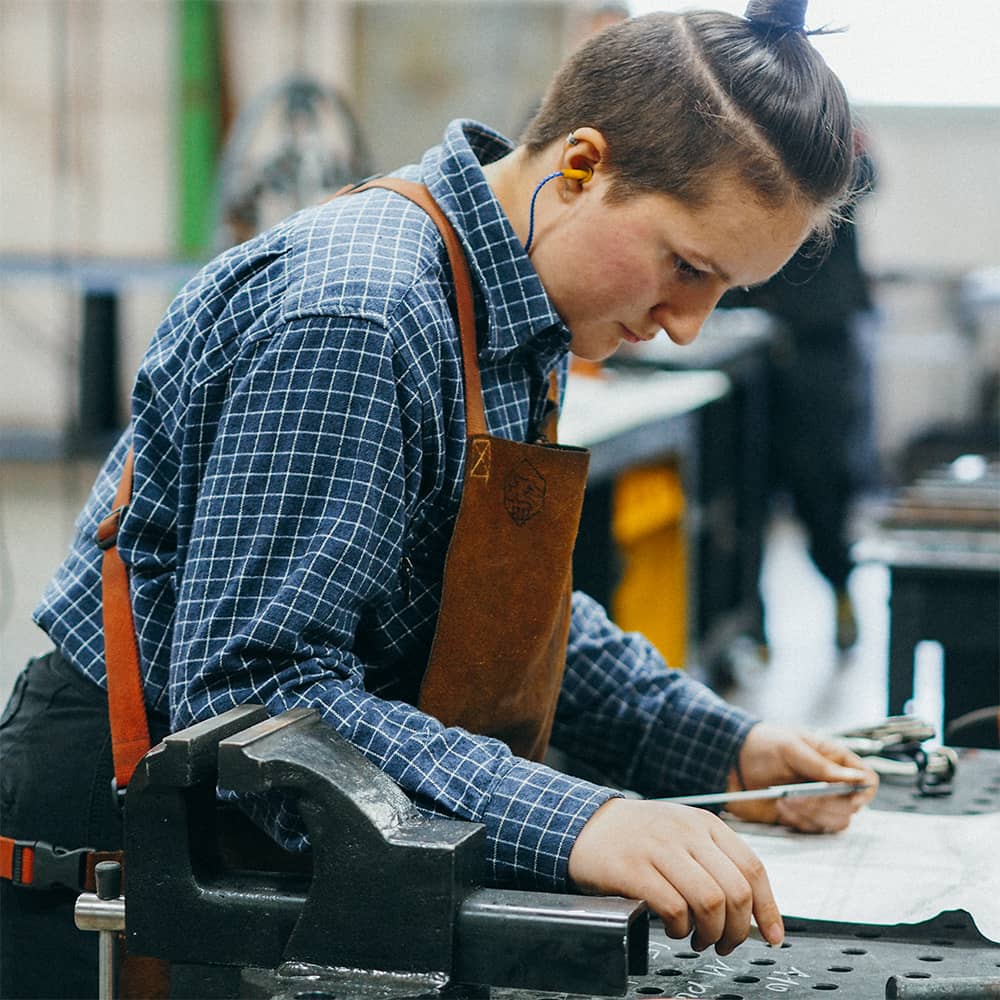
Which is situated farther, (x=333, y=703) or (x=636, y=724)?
(x=636, y=724)

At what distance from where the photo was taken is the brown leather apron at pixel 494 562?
1085mm

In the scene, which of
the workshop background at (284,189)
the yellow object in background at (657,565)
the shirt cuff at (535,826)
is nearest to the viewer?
the shirt cuff at (535,826)

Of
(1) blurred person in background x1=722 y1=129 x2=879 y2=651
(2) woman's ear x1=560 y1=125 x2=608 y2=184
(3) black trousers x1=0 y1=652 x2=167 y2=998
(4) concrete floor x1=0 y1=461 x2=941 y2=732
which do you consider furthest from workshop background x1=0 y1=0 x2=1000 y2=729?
(2) woman's ear x1=560 y1=125 x2=608 y2=184

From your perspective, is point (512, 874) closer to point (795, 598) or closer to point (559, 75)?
point (559, 75)

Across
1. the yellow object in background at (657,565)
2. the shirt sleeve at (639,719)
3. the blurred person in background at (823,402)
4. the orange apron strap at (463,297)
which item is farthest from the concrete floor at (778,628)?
the orange apron strap at (463,297)

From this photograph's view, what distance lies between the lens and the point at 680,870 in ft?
2.93

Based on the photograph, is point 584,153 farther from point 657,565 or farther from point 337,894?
point 657,565

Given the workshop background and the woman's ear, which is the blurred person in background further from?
the woman's ear

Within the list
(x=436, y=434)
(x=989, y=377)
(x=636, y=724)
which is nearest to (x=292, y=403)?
(x=436, y=434)

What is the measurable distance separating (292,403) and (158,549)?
0.20 m

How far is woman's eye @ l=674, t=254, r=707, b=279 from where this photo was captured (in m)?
1.10

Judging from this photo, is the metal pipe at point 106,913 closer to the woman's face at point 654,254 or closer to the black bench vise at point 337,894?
the black bench vise at point 337,894

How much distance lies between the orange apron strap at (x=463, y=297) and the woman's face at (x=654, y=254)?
7cm

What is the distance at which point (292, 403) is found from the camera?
38.6 inches
